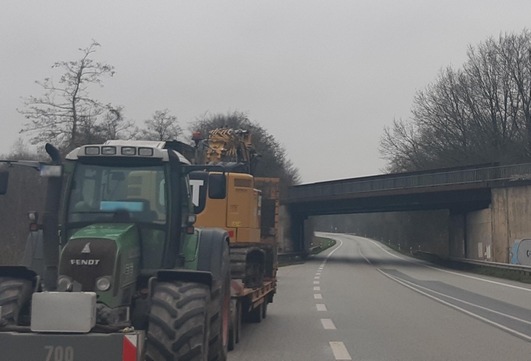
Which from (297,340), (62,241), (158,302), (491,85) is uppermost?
(491,85)

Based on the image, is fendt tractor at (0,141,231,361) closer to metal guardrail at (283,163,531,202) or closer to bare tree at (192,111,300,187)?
metal guardrail at (283,163,531,202)

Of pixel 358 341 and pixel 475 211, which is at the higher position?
pixel 475 211

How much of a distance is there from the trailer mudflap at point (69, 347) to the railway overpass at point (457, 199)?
130 ft

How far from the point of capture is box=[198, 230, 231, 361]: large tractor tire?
827 centimetres

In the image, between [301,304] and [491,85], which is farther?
[491,85]

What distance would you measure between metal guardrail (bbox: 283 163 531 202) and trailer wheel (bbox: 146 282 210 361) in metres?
39.5

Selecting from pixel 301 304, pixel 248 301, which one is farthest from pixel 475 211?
pixel 248 301

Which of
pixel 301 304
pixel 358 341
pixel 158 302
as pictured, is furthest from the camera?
pixel 301 304

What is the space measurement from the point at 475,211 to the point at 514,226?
6.97m

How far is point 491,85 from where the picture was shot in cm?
5894

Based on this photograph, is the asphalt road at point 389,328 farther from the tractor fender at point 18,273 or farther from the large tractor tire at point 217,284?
the tractor fender at point 18,273

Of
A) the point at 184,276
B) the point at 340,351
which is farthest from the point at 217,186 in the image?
the point at 340,351

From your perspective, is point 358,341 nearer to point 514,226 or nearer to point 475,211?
point 514,226

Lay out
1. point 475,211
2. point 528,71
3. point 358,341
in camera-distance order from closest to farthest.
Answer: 1. point 358,341
2. point 475,211
3. point 528,71
